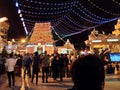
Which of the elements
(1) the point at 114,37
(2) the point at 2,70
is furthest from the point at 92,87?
(1) the point at 114,37

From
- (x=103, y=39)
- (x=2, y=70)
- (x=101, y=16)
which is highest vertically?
(x=101, y=16)

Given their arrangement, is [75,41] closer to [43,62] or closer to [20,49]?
[20,49]

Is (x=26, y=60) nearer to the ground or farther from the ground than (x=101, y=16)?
nearer to the ground

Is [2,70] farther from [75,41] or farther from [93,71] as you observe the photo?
[75,41]

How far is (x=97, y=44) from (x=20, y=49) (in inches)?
966

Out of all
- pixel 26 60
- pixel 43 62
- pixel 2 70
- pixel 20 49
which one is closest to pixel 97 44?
pixel 2 70

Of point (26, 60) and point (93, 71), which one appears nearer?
point (93, 71)

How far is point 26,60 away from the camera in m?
27.6

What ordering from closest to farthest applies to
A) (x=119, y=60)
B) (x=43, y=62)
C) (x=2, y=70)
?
(x=119, y=60) → (x=43, y=62) → (x=2, y=70)

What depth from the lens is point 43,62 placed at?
78.5ft

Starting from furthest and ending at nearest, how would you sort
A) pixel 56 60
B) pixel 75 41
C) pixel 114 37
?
pixel 75 41 → pixel 114 37 → pixel 56 60

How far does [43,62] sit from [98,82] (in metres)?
20.6

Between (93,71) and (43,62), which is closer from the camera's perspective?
(93,71)

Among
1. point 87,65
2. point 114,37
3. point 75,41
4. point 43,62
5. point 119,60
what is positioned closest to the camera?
point 87,65
